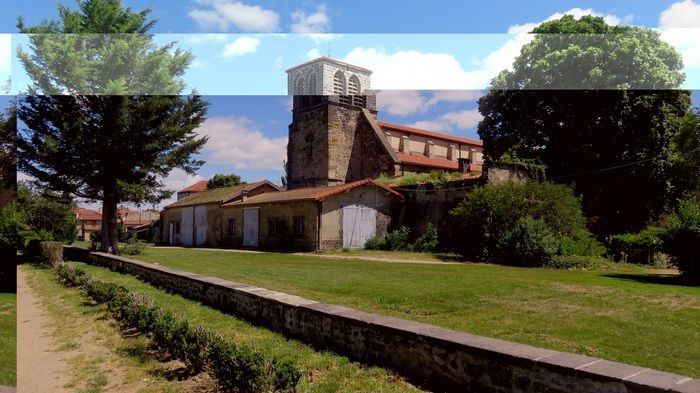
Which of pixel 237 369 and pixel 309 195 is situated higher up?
pixel 309 195

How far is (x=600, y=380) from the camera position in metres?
2.87

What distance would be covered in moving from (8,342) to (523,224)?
16252 millimetres

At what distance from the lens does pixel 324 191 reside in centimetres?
2394

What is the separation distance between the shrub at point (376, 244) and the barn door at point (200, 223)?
38.4ft

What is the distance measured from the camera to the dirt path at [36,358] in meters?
4.41

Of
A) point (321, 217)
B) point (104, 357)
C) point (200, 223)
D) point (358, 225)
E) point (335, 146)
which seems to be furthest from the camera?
point (335, 146)

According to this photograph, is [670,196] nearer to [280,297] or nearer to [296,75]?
[280,297]

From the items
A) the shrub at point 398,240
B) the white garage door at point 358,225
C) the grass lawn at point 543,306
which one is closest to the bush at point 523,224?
the shrub at point 398,240

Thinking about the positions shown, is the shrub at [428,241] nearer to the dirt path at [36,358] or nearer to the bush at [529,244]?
the bush at [529,244]

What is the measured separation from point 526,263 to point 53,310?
13.5 meters

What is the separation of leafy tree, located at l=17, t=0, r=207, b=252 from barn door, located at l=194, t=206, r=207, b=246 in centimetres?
1247

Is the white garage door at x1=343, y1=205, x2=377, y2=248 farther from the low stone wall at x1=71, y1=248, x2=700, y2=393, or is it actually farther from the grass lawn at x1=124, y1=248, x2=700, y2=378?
the low stone wall at x1=71, y1=248, x2=700, y2=393

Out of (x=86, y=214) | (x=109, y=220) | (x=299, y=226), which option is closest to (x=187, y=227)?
(x=86, y=214)

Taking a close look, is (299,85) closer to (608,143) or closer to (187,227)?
(608,143)
